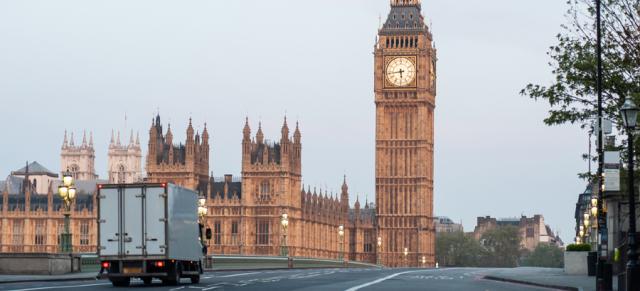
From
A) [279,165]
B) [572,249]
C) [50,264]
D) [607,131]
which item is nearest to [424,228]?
[279,165]

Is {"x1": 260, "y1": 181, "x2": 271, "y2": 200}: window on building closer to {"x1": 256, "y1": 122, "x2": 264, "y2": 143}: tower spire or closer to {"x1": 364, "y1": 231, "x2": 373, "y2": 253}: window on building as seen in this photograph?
{"x1": 256, "y1": 122, "x2": 264, "y2": 143}: tower spire

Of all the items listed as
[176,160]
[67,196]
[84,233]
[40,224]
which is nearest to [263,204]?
[176,160]

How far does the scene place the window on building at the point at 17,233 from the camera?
454ft

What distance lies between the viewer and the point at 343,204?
517 ft

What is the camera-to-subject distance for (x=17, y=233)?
139125 millimetres

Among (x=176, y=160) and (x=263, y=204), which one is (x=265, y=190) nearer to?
(x=263, y=204)

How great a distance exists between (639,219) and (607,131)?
15.6m

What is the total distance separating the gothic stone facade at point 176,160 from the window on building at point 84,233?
8083 mm

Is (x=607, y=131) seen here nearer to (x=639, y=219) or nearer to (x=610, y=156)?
(x=610, y=156)

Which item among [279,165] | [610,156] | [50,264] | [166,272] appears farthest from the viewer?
[279,165]

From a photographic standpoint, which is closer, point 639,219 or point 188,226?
point 188,226

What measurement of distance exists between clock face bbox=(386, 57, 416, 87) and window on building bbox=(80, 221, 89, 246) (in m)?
40.3

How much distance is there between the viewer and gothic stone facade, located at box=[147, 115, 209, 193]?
13812 cm

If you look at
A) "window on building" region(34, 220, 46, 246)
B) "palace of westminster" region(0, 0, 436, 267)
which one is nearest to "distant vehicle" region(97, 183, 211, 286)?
"palace of westminster" region(0, 0, 436, 267)
